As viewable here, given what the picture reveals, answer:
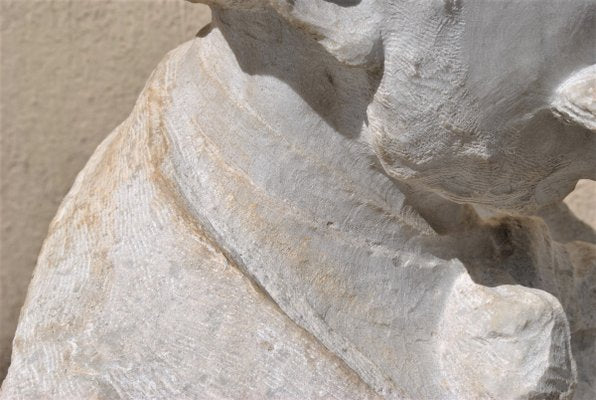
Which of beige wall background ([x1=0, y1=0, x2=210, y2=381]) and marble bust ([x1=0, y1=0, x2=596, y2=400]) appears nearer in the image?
marble bust ([x1=0, y1=0, x2=596, y2=400])

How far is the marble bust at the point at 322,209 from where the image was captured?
0.71 m

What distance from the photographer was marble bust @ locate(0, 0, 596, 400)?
2.34 ft

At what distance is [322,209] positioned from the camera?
86 centimetres

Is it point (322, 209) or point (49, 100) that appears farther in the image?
point (49, 100)

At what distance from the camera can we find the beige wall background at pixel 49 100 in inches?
49.3

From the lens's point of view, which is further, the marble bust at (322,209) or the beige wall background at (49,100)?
the beige wall background at (49,100)

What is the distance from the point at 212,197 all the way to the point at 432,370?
0.97ft

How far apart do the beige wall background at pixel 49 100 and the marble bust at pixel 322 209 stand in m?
0.33

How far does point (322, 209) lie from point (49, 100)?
1.95 feet

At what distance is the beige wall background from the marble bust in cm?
33

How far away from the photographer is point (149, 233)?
84 centimetres

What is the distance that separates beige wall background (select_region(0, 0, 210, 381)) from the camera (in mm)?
1251

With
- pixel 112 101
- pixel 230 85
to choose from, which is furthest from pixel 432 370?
pixel 112 101

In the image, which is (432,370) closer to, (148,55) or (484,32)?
(484,32)
